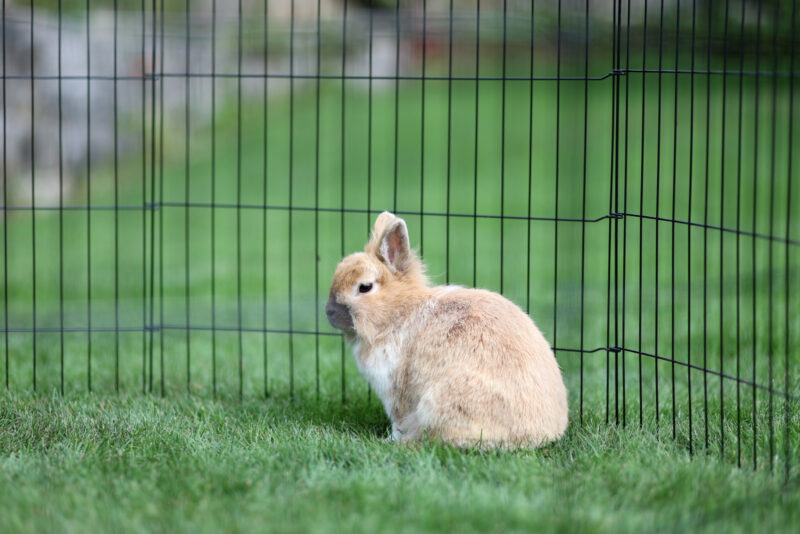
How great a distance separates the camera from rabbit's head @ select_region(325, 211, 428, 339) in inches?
173

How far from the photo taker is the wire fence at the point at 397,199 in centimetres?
473

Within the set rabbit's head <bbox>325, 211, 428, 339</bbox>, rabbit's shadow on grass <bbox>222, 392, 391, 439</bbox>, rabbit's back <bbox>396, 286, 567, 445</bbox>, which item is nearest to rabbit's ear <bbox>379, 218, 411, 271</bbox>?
rabbit's head <bbox>325, 211, 428, 339</bbox>

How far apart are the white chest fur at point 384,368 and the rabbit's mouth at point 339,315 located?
166 millimetres

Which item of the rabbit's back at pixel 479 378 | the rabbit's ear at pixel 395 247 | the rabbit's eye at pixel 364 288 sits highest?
the rabbit's ear at pixel 395 247

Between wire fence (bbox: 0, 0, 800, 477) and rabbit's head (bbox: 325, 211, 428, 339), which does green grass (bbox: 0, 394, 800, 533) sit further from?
rabbit's head (bbox: 325, 211, 428, 339)

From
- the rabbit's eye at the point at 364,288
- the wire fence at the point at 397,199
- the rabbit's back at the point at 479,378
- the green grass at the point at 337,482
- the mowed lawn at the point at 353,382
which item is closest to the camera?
the green grass at the point at 337,482

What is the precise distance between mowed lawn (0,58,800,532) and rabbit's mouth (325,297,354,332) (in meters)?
0.51

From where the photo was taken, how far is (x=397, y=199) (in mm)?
12695

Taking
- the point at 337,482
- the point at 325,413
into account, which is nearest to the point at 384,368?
the point at 325,413

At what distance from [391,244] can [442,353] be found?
65cm

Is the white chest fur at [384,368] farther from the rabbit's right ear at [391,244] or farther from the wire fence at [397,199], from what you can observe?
the wire fence at [397,199]

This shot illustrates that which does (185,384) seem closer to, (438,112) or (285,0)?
(438,112)

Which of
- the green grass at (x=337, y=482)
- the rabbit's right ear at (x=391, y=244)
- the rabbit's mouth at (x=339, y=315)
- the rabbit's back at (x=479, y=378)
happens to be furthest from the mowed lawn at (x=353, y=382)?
the rabbit's mouth at (x=339, y=315)

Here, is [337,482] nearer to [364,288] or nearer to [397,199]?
[364,288]
